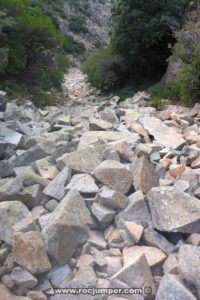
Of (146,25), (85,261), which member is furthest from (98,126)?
(146,25)

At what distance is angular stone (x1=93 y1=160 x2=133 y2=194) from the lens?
18.2 ft

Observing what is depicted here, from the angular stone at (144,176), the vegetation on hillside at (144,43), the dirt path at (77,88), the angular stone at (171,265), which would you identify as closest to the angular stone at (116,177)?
the angular stone at (144,176)

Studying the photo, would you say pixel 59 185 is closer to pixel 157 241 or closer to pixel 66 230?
pixel 66 230

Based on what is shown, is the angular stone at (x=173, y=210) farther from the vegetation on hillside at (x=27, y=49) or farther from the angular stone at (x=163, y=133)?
the vegetation on hillside at (x=27, y=49)

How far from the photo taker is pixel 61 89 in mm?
15969

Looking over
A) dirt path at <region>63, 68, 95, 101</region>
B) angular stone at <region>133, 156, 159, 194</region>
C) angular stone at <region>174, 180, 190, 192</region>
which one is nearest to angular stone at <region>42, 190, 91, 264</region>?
angular stone at <region>133, 156, 159, 194</region>

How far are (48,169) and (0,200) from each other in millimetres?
1062

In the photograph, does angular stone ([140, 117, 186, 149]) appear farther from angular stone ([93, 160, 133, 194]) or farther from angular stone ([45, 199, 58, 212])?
angular stone ([45, 199, 58, 212])

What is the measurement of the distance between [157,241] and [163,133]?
11.0 ft

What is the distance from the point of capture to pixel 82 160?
620 centimetres

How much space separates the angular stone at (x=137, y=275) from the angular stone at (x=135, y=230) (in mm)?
453

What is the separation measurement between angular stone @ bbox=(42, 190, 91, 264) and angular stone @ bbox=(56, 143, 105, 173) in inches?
42.7

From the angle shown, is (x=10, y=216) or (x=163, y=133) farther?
(x=163, y=133)

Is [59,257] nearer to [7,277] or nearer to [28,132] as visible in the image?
[7,277]
